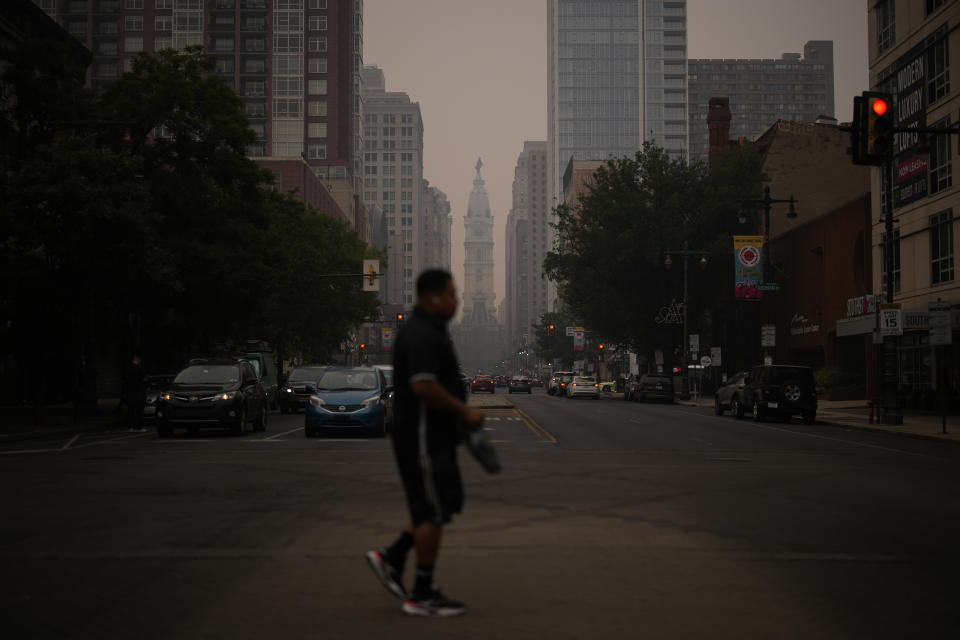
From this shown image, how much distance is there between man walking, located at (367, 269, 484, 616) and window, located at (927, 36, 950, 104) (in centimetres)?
3635

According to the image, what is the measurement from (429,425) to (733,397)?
1252 inches

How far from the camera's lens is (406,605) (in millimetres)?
5988

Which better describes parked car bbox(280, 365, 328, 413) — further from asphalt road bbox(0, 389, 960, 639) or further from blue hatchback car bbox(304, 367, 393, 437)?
asphalt road bbox(0, 389, 960, 639)

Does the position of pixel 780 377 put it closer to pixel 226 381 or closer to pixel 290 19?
pixel 226 381

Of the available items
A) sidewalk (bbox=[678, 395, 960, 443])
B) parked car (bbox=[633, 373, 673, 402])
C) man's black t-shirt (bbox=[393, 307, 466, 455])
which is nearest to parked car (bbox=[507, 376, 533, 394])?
parked car (bbox=[633, 373, 673, 402])

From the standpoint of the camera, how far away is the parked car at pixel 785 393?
3266 centimetres

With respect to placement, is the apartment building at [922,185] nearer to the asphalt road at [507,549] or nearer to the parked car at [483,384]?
the asphalt road at [507,549]

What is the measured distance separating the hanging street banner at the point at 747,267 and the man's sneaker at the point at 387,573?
3893 cm

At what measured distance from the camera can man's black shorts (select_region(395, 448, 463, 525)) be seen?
574 centimetres

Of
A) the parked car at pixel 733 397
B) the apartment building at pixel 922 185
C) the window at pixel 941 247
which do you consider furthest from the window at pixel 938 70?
the parked car at pixel 733 397

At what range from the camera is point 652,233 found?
56.9 meters

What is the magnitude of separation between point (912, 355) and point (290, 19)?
331 feet

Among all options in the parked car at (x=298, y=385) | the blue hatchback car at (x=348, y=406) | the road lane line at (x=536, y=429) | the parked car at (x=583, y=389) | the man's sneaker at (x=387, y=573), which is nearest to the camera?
the man's sneaker at (x=387, y=573)

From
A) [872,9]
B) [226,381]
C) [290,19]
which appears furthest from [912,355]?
[290,19]
